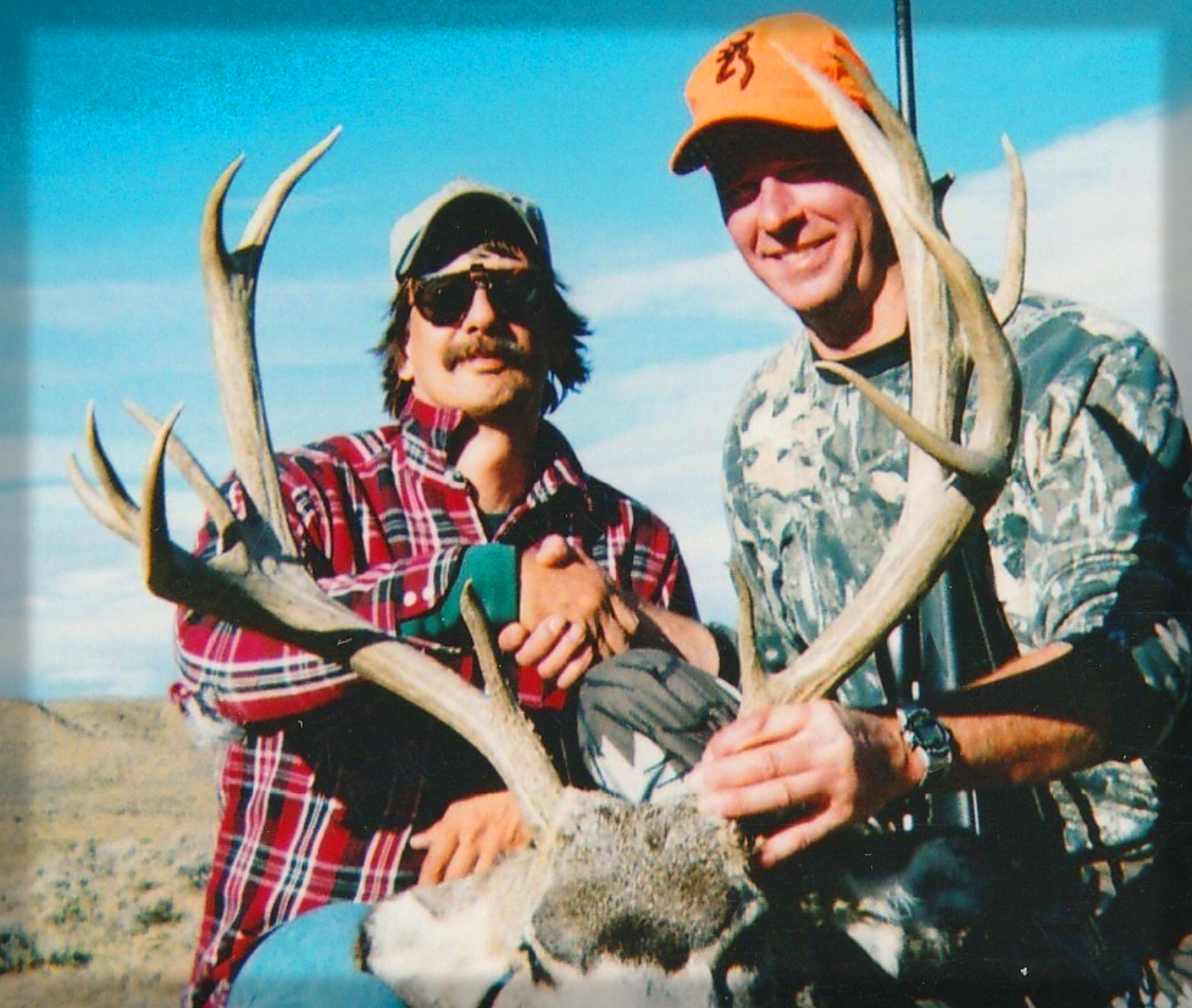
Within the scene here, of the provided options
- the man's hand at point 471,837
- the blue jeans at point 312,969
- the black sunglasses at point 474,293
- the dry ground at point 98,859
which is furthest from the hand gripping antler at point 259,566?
the dry ground at point 98,859

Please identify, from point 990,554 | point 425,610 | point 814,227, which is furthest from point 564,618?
point 814,227

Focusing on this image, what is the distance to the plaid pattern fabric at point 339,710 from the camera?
11.7 feet

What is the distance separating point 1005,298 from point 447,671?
156cm

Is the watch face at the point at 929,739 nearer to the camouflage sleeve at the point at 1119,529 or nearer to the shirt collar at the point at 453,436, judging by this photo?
the camouflage sleeve at the point at 1119,529

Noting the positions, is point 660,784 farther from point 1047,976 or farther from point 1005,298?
Result: point 1005,298

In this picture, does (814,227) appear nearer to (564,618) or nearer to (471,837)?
(564,618)

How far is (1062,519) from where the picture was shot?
3.79m

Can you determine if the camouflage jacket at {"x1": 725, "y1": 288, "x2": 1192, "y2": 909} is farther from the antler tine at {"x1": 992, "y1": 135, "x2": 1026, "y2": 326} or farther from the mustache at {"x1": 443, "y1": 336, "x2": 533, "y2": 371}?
the mustache at {"x1": 443, "y1": 336, "x2": 533, "y2": 371}

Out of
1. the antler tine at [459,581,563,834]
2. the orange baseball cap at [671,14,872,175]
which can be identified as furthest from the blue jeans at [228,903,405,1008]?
the orange baseball cap at [671,14,872,175]

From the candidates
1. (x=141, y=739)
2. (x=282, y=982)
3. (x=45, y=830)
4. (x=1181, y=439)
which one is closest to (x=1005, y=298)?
(x=1181, y=439)

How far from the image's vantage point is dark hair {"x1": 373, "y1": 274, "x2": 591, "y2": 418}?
4.46 meters

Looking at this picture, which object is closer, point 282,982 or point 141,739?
point 282,982

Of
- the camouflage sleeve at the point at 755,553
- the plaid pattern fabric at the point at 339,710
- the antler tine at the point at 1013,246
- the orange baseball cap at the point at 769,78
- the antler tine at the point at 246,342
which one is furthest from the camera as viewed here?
the camouflage sleeve at the point at 755,553

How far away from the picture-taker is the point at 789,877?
3.18 meters
